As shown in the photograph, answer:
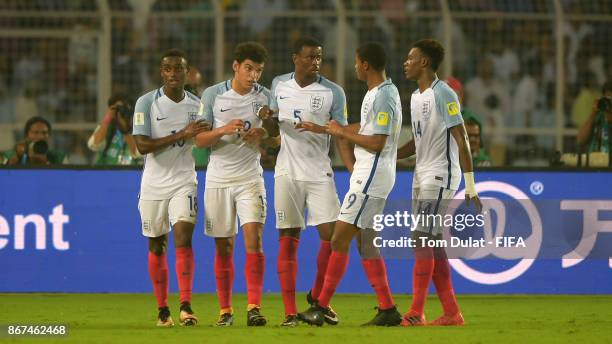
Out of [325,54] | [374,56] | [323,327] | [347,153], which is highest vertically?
[374,56]

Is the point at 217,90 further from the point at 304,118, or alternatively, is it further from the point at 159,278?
the point at 159,278

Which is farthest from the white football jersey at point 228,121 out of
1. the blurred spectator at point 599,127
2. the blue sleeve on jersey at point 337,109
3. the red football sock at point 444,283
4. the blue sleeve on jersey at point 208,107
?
the blurred spectator at point 599,127

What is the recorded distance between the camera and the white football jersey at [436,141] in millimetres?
9719

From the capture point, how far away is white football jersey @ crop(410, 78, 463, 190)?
383 inches

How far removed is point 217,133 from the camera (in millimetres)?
9734

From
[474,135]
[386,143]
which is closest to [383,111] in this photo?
[386,143]

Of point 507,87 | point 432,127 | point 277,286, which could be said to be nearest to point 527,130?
point 507,87

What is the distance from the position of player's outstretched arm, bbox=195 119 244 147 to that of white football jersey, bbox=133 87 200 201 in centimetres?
36

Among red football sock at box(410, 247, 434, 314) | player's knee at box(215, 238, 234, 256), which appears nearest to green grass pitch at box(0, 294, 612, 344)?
red football sock at box(410, 247, 434, 314)

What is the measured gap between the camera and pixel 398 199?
13.0 m

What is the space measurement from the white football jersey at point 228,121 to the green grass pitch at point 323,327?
1.08 metres

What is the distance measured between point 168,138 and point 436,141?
193cm

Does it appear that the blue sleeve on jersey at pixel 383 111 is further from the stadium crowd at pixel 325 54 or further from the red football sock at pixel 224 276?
the stadium crowd at pixel 325 54

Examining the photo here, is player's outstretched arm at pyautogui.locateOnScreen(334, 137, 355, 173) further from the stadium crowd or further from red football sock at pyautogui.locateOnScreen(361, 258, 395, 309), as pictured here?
the stadium crowd
